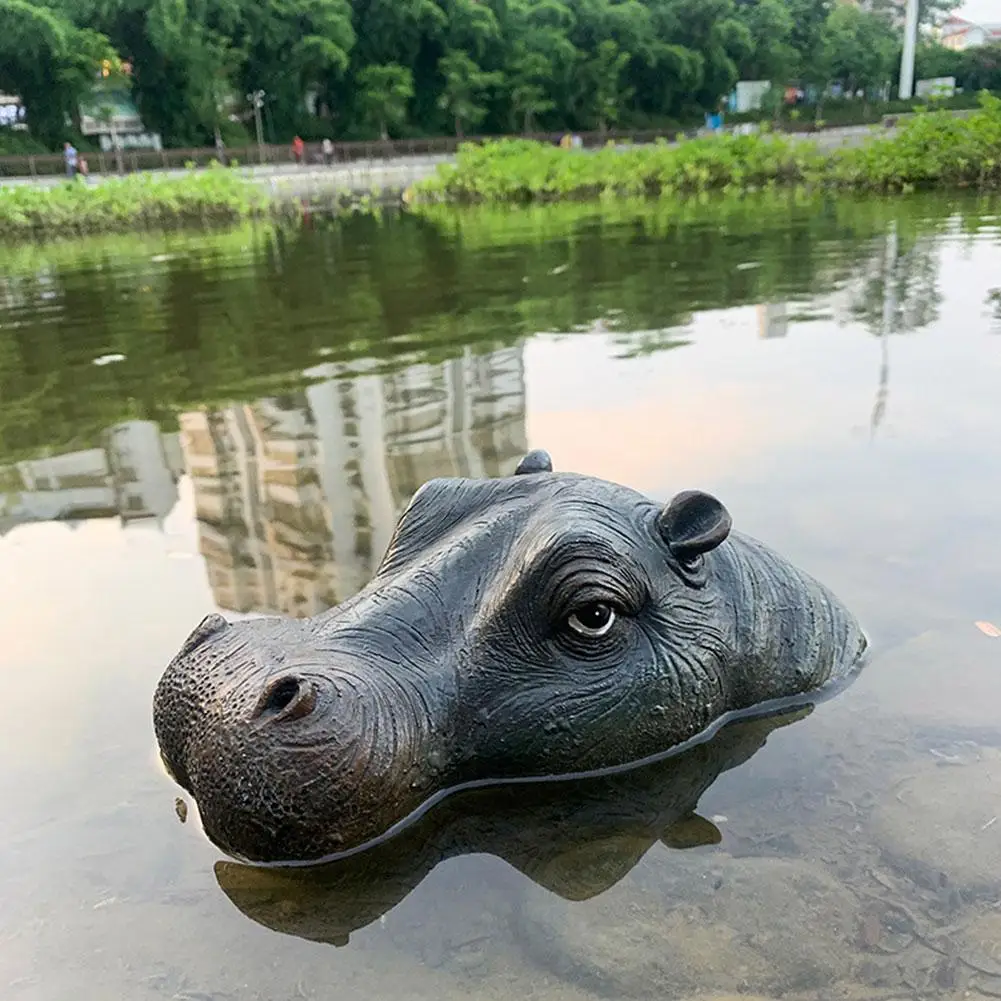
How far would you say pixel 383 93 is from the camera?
59719 millimetres

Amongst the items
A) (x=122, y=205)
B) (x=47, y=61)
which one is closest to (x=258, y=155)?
(x=47, y=61)

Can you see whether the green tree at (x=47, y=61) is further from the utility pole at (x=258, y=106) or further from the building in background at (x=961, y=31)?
the building in background at (x=961, y=31)

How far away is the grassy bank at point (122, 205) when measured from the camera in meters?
25.3

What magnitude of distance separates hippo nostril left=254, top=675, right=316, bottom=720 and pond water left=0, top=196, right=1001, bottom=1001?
49 cm

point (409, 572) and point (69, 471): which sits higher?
point (409, 572)

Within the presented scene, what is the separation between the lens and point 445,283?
12523 mm

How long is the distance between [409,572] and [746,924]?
1242mm

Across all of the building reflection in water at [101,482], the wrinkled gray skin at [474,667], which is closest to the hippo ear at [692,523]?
the wrinkled gray skin at [474,667]

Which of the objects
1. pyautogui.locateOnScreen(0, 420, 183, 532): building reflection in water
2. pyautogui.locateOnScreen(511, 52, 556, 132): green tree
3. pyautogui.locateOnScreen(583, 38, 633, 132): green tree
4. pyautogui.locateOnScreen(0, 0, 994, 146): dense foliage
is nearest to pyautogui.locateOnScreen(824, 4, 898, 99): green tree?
pyautogui.locateOnScreen(0, 0, 994, 146): dense foliage

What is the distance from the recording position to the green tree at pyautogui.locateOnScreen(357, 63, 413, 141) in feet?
196

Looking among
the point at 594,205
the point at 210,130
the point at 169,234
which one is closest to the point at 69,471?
the point at 169,234

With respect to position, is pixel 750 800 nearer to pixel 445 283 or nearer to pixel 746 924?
pixel 746 924

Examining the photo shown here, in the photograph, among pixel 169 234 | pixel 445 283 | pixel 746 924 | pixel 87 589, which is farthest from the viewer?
pixel 169 234

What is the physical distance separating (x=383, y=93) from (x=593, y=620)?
6149 cm
